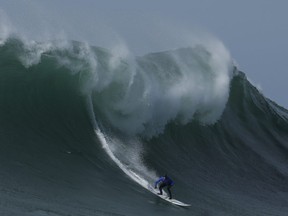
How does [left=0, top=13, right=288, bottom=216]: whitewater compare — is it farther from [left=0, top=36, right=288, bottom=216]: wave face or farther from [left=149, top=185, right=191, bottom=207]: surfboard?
[left=149, top=185, right=191, bottom=207]: surfboard

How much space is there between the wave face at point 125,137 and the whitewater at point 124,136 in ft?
0.14

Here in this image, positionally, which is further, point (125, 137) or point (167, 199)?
point (125, 137)

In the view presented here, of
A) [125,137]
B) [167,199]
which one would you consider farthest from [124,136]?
[167,199]

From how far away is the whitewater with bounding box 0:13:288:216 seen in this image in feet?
47.0

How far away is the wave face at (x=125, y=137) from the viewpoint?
46.9 ft

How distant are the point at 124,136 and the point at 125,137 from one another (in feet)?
0.15

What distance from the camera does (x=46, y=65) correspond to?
21672 millimetres

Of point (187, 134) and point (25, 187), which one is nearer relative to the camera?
point (25, 187)

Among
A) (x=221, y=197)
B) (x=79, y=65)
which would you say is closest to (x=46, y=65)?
(x=79, y=65)

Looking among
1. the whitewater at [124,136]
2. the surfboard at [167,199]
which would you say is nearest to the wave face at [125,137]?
the whitewater at [124,136]

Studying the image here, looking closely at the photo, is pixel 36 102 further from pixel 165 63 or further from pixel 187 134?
pixel 165 63

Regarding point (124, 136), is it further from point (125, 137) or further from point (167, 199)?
point (167, 199)

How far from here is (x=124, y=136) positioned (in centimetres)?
1927

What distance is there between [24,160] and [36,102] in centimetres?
462
